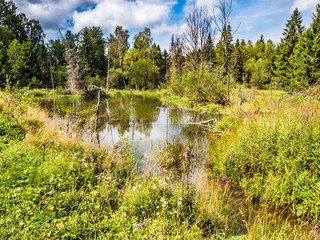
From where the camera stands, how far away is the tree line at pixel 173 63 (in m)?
14.7

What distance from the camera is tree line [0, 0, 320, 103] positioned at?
48.1 ft

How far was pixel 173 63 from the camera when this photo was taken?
2875 centimetres

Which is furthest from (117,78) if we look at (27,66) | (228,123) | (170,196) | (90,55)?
(170,196)

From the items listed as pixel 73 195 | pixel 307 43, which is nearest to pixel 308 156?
pixel 73 195

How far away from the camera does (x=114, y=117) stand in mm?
11953

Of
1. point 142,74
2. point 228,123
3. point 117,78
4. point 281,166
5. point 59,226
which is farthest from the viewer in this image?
point 117,78

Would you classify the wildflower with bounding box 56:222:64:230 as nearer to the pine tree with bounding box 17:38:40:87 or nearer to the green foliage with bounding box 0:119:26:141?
the green foliage with bounding box 0:119:26:141

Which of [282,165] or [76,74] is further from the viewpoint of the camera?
[76,74]

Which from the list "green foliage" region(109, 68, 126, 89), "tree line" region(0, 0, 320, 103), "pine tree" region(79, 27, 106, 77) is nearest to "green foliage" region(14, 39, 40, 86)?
"tree line" region(0, 0, 320, 103)

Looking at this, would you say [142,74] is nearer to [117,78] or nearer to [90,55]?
[117,78]

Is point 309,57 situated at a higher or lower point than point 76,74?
higher

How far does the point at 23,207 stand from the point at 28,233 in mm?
507

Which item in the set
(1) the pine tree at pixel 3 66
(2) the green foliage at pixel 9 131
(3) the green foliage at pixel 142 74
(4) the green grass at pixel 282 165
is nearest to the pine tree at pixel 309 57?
(4) the green grass at pixel 282 165

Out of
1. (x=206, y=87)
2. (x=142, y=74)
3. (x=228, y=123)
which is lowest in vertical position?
(x=228, y=123)
